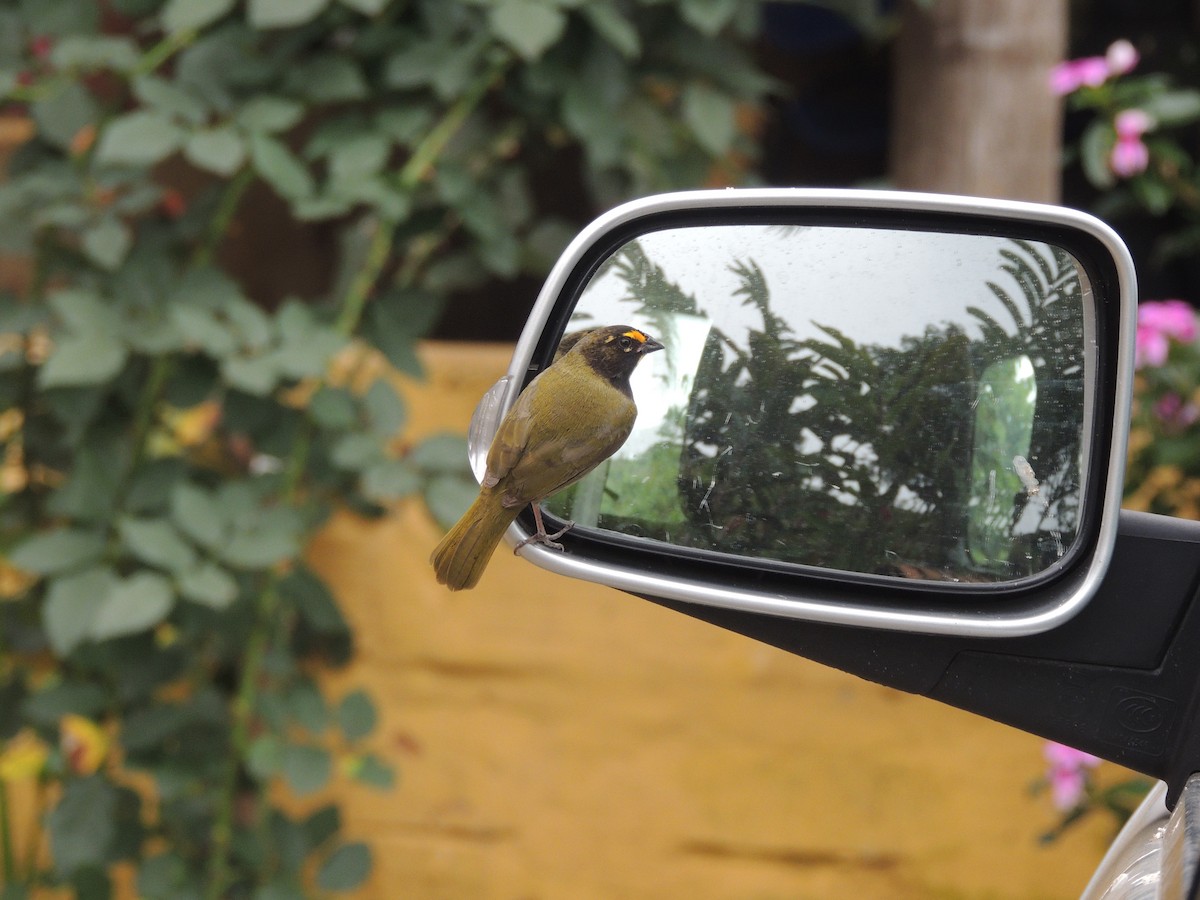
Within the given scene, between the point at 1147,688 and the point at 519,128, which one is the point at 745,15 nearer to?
the point at 519,128

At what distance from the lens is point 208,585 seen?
5.42 ft

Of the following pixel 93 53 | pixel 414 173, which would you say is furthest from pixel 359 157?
pixel 93 53

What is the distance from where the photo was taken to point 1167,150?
2387 millimetres

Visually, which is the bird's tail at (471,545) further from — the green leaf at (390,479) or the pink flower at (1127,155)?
the pink flower at (1127,155)

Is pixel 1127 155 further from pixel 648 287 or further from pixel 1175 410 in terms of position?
pixel 648 287

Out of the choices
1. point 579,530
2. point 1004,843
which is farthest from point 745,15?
point 1004,843

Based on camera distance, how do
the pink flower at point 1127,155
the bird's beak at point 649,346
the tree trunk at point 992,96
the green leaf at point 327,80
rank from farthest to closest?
1. the pink flower at point 1127,155
2. the tree trunk at point 992,96
3. the green leaf at point 327,80
4. the bird's beak at point 649,346

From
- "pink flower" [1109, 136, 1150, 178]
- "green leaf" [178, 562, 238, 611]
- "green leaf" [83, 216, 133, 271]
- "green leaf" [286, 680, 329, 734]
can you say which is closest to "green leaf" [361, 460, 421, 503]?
"green leaf" [178, 562, 238, 611]

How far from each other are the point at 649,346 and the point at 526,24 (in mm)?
885

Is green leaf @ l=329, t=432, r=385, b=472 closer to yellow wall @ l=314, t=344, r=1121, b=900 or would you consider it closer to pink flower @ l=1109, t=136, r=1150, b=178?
yellow wall @ l=314, t=344, r=1121, b=900

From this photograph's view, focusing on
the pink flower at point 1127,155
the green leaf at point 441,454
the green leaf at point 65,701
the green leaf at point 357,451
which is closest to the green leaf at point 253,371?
the green leaf at point 357,451

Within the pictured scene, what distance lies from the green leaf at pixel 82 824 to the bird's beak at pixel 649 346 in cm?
138

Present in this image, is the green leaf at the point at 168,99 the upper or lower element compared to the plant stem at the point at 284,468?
upper

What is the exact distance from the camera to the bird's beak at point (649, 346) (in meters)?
0.92
